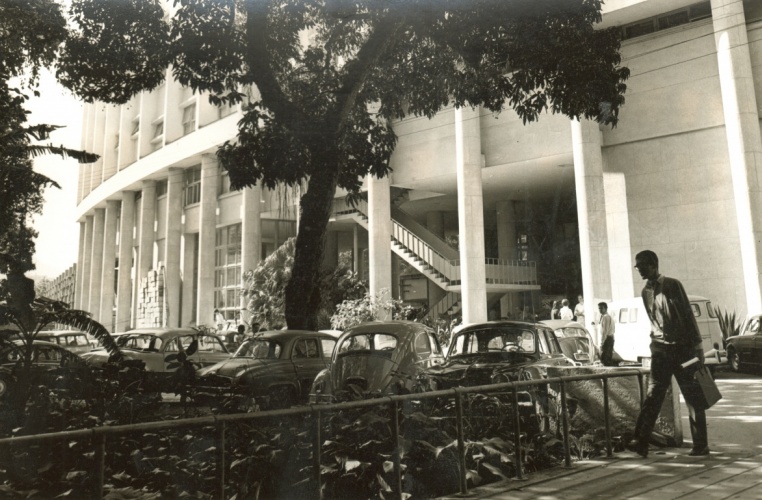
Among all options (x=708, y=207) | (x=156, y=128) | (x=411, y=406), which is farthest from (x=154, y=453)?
(x=156, y=128)

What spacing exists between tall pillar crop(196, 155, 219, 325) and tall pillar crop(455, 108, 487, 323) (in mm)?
15727

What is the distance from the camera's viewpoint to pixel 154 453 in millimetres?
3975

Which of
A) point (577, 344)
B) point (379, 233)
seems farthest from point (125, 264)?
point (577, 344)

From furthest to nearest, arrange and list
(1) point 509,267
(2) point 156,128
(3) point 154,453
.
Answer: (2) point 156,128
(1) point 509,267
(3) point 154,453

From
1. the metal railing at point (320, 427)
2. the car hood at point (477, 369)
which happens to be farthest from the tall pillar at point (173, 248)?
the metal railing at point (320, 427)

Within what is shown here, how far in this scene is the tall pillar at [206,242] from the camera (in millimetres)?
32750

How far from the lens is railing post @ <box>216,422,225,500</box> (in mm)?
3484

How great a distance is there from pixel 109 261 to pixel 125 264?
8.43 ft

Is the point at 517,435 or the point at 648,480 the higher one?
the point at 517,435

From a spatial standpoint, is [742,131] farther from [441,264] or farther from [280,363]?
[280,363]

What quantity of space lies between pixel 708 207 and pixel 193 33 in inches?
725

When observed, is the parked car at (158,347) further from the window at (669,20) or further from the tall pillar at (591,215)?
the window at (669,20)

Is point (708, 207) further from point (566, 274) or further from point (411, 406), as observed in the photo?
point (411, 406)

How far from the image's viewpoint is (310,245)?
26.2 ft
